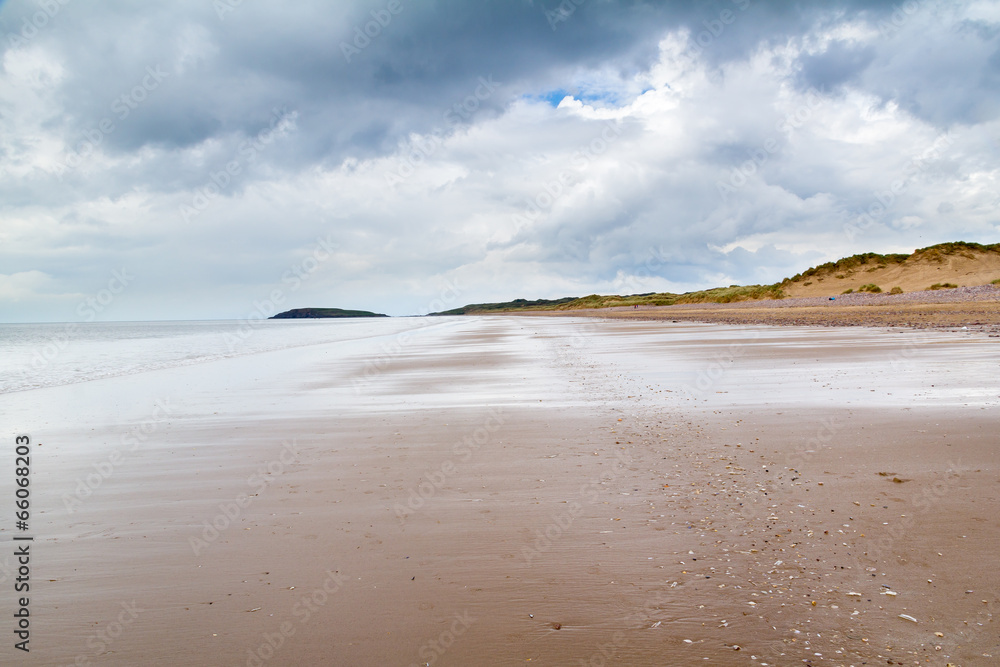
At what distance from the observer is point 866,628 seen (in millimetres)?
3227

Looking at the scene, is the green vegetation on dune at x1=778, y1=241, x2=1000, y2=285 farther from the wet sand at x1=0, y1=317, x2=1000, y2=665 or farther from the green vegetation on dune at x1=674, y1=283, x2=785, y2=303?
the wet sand at x1=0, y1=317, x2=1000, y2=665

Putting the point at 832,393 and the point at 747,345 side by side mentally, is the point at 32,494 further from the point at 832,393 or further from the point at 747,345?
the point at 747,345

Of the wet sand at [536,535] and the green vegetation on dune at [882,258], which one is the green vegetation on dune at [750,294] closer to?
the green vegetation on dune at [882,258]

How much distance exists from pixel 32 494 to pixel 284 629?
200 inches

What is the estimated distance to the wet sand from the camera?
10.9 feet

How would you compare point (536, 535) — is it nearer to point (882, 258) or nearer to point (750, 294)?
point (882, 258)

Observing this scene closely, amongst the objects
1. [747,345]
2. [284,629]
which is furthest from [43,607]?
[747,345]

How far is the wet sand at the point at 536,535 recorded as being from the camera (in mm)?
3311

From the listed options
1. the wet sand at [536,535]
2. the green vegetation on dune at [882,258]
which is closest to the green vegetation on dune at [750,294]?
the green vegetation on dune at [882,258]

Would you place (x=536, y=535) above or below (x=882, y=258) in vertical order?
below

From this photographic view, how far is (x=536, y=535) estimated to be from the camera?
471 cm

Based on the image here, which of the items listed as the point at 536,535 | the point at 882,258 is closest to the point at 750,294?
the point at 882,258

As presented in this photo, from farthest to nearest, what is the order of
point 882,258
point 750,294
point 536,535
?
point 750,294
point 882,258
point 536,535

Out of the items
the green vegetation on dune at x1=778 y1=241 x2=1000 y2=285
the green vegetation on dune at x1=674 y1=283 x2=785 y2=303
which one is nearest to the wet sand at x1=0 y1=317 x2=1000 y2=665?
the green vegetation on dune at x1=778 y1=241 x2=1000 y2=285
